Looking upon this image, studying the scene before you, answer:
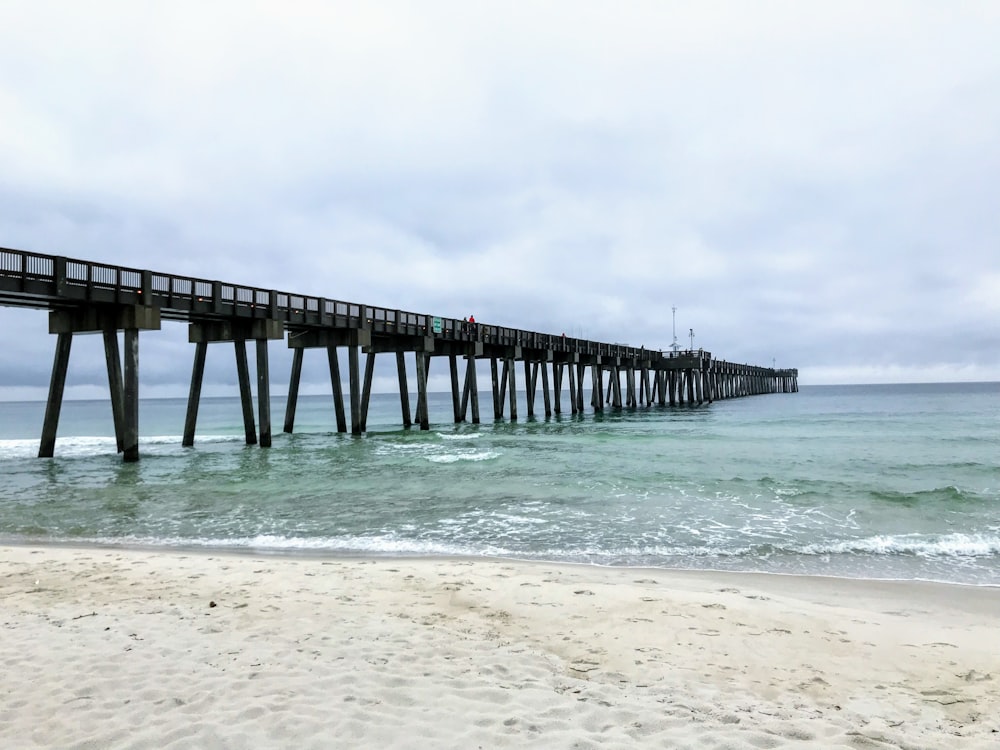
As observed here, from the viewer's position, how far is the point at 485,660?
4.95 m

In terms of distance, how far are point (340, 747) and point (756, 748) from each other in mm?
2327

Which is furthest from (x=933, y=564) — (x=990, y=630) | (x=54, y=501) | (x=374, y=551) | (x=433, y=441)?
(x=433, y=441)

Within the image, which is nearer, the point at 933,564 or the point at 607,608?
the point at 607,608

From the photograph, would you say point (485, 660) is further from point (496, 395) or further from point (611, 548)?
point (496, 395)

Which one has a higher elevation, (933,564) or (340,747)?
(340,747)

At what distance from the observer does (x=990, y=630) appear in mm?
6145

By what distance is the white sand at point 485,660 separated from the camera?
3719 millimetres

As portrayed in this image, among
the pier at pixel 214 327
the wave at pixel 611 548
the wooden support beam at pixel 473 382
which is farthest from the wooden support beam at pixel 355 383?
the wave at pixel 611 548

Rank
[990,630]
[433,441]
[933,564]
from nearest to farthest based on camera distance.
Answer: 1. [990,630]
2. [933,564]
3. [433,441]

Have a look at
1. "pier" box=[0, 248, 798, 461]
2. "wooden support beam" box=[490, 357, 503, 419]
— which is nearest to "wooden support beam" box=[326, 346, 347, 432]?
"pier" box=[0, 248, 798, 461]

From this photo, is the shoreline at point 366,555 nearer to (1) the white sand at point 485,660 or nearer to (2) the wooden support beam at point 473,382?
(1) the white sand at point 485,660

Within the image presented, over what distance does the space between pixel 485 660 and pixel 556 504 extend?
893cm

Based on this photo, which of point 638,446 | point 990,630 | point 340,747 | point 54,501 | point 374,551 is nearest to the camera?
point 340,747

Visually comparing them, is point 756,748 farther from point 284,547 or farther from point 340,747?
point 284,547
